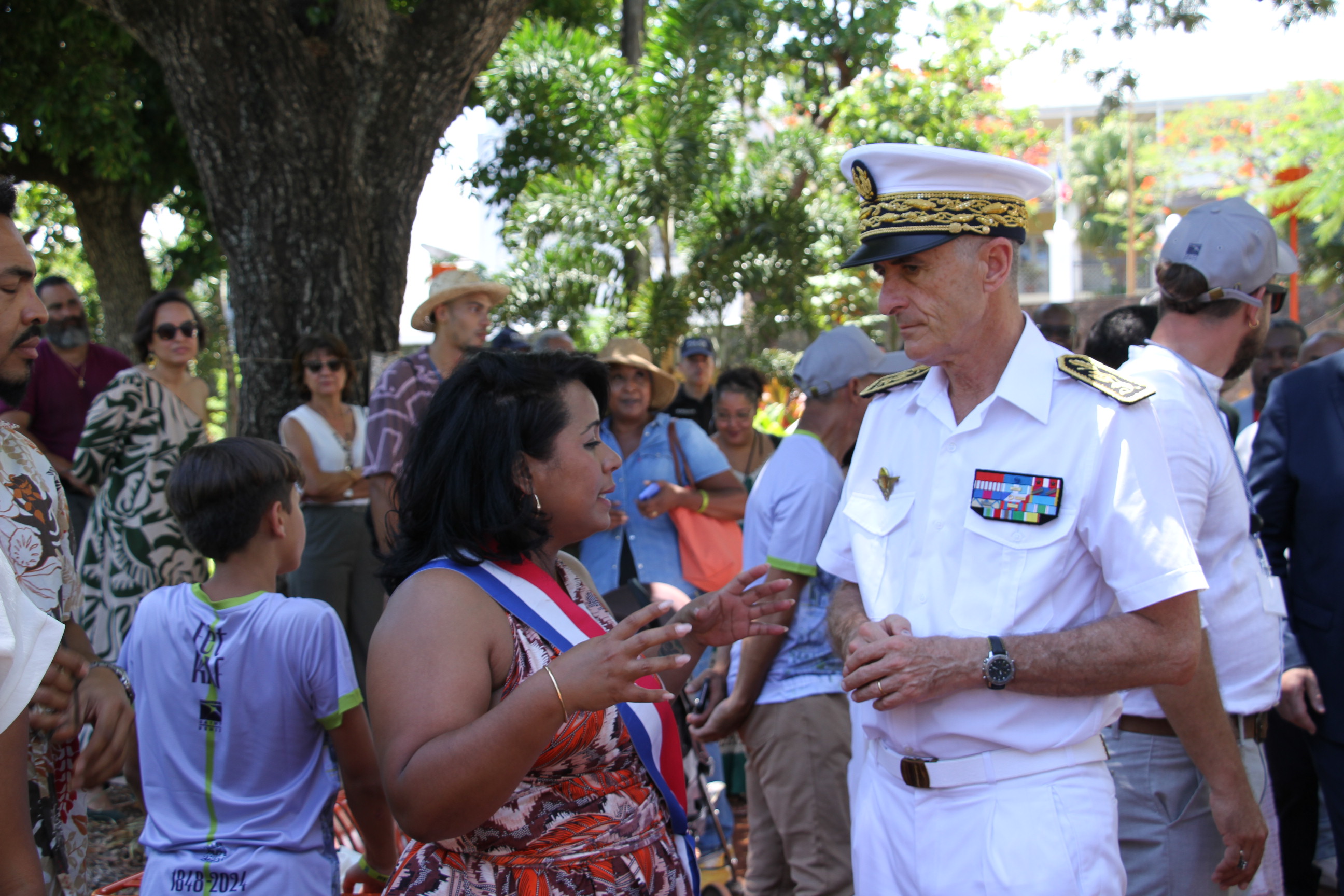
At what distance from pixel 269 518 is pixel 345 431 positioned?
294 cm

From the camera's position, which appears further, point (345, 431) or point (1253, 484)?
point (345, 431)

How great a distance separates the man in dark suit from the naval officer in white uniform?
133cm

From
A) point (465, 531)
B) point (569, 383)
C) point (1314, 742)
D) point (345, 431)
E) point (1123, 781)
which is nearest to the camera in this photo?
point (465, 531)

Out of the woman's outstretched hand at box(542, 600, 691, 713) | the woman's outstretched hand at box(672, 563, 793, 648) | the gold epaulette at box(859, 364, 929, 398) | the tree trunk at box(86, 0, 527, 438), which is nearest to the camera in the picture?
the woman's outstretched hand at box(542, 600, 691, 713)

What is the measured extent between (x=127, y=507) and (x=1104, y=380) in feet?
13.8

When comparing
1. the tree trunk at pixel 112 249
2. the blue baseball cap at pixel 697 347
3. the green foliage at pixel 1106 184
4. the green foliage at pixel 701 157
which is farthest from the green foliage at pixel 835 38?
the green foliage at pixel 1106 184

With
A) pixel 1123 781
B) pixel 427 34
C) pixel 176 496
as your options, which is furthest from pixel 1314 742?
pixel 427 34

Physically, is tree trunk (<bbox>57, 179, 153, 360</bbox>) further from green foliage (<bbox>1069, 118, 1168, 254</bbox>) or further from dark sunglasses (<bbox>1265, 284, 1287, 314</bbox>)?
green foliage (<bbox>1069, 118, 1168, 254</bbox>)

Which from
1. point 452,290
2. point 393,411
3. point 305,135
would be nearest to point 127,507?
point 393,411

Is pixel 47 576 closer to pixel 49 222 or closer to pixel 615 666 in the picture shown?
pixel 615 666

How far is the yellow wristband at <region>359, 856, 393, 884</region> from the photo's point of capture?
2.73m

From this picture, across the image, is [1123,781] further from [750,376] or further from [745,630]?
[750,376]

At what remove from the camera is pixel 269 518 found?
2.58m

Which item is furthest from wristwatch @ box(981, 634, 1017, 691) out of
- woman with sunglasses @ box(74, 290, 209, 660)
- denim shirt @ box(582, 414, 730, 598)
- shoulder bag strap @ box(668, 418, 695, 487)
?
woman with sunglasses @ box(74, 290, 209, 660)
